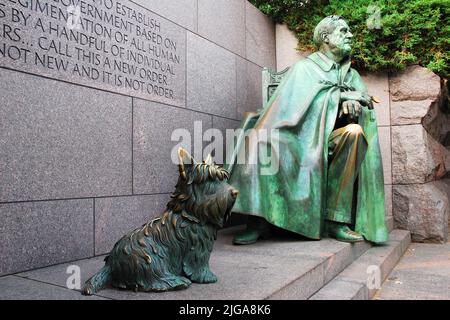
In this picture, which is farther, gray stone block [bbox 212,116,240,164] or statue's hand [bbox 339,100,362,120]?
gray stone block [bbox 212,116,240,164]

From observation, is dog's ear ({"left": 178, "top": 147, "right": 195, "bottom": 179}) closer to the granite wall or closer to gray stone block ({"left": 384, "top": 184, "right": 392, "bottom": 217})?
the granite wall

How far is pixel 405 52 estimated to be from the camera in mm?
5727

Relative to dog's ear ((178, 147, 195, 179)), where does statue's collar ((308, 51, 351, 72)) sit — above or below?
above

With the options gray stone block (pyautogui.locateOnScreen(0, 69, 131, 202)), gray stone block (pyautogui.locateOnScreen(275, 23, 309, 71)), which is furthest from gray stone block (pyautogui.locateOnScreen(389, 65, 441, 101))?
gray stone block (pyautogui.locateOnScreen(0, 69, 131, 202))

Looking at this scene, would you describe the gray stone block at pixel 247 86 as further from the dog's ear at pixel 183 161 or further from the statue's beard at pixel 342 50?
the dog's ear at pixel 183 161

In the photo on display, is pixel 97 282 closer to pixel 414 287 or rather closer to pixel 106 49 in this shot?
pixel 106 49

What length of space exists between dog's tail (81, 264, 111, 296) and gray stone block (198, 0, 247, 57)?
339cm

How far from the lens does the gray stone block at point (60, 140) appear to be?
2891mm

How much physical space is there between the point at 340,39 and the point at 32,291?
12.3 feet

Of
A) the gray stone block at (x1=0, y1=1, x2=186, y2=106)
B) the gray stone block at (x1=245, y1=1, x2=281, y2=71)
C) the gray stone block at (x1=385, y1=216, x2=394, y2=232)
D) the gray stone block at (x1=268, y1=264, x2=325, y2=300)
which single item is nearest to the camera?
the gray stone block at (x1=268, y1=264, x2=325, y2=300)

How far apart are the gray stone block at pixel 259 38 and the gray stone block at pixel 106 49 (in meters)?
1.71

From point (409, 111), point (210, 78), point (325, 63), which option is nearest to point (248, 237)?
point (325, 63)

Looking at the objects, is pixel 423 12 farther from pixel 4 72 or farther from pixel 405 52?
pixel 4 72

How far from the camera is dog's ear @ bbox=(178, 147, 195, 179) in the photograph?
230 centimetres
